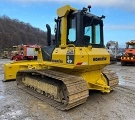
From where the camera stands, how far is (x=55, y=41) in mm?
6871

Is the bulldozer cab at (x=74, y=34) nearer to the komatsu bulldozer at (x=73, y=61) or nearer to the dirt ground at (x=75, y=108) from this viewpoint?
the komatsu bulldozer at (x=73, y=61)

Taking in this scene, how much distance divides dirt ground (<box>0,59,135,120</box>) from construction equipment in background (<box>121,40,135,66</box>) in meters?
11.6

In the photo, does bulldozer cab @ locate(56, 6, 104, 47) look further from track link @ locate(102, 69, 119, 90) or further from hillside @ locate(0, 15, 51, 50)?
hillside @ locate(0, 15, 51, 50)

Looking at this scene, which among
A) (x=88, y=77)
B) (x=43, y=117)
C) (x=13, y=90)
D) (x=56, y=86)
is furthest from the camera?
(x=13, y=90)

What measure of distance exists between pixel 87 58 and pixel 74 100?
3.95ft

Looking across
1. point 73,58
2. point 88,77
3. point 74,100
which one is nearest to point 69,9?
point 73,58

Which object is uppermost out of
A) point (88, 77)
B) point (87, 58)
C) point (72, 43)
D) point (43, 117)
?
point (72, 43)

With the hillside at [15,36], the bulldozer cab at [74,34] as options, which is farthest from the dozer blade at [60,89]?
the hillside at [15,36]

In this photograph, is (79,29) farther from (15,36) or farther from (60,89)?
(15,36)

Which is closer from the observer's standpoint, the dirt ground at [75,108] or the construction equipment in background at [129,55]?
the dirt ground at [75,108]

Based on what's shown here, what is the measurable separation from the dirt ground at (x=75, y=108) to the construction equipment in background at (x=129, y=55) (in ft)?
38.1

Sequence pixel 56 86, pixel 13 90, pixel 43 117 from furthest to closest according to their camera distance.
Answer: pixel 13 90 < pixel 56 86 < pixel 43 117

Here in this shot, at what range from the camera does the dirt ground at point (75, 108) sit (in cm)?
510

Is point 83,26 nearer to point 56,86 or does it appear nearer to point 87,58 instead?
point 87,58
